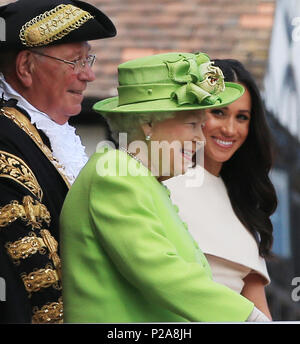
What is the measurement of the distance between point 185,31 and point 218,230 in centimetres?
405

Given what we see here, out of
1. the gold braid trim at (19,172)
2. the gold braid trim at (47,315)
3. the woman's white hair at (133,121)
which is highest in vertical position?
the woman's white hair at (133,121)

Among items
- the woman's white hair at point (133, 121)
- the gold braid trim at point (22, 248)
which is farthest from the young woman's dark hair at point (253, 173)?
the gold braid trim at point (22, 248)

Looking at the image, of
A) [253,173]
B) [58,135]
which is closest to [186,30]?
[253,173]

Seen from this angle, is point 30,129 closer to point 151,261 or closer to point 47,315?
point 47,315

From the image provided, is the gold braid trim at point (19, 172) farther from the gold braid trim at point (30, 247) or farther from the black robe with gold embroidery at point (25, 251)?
the gold braid trim at point (30, 247)

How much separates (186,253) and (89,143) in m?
3.80

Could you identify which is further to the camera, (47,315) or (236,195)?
(236,195)

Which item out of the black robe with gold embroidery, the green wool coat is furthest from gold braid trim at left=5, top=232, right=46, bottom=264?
the green wool coat

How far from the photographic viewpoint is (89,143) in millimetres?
6625

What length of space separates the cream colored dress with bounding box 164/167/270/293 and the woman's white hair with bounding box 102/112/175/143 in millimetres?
875

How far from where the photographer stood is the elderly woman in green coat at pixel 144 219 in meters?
2.70

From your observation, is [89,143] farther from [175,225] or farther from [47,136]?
[175,225]

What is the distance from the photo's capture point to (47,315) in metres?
3.00

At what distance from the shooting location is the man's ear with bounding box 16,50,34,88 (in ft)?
11.1
